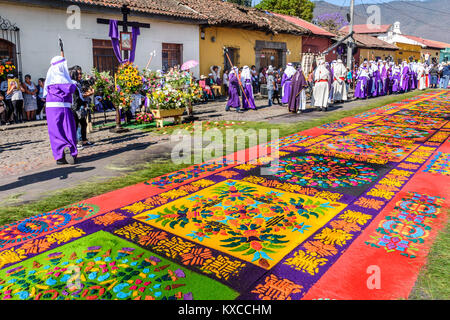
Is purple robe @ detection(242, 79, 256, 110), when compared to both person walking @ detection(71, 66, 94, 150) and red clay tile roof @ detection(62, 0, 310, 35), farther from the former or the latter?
person walking @ detection(71, 66, 94, 150)

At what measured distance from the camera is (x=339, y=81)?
53.2 feet

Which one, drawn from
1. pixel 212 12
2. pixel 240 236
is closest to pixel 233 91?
pixel 212 12

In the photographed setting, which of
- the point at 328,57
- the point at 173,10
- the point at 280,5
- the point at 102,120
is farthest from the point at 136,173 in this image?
the point at 280,5

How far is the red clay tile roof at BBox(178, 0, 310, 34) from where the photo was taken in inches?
736

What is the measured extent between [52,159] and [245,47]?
1616 cm

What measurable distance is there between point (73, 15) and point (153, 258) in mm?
12635

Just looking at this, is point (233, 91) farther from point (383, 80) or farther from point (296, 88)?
point (383, 80)

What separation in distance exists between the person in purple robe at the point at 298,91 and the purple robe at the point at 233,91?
6.40 feet

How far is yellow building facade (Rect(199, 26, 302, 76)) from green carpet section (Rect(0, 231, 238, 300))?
16481 millimetres

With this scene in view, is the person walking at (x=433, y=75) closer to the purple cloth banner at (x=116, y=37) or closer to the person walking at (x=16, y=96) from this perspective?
the purple cloth banner at (x=116, y=37)

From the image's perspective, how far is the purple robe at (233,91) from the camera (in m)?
13.1

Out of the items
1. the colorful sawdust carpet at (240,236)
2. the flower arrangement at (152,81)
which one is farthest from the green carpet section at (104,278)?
the flower arrangement at (152,81)

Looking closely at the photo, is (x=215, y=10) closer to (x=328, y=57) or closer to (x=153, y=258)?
(x=328, y=57)
